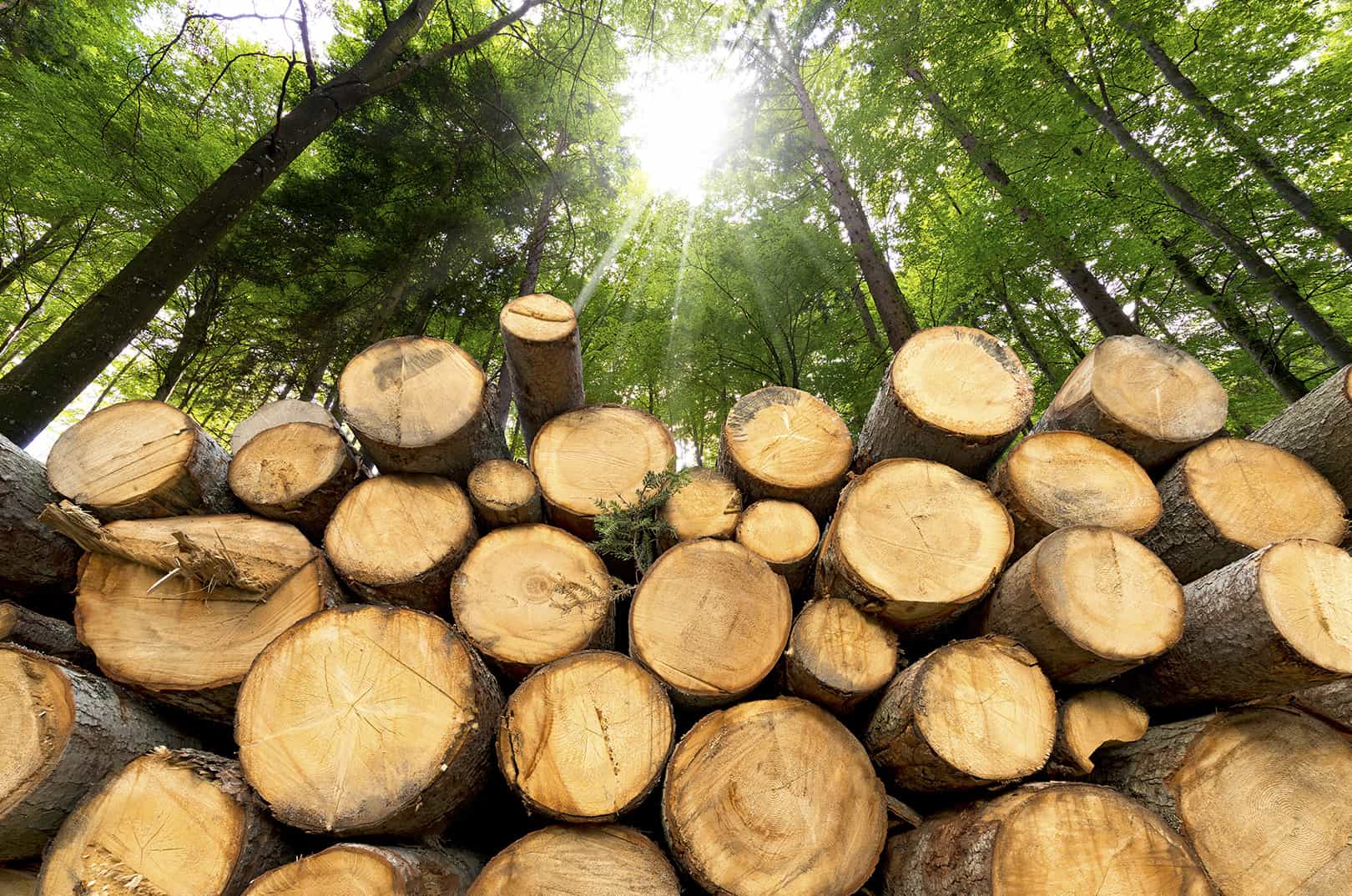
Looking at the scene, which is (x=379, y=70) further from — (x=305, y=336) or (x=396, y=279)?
(x=305, y=336)

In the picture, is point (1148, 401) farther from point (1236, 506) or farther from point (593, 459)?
point (593, 459)

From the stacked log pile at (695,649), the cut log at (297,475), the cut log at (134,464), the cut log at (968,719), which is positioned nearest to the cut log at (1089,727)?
the stacked log pile at (695,649)

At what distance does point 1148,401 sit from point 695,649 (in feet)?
6.42

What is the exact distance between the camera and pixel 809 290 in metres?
6.59

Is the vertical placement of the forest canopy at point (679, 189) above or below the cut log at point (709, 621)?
above

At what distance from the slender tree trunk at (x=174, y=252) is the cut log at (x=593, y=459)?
247 centimetres

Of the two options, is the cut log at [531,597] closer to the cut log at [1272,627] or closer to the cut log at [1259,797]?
the cut log at [1259,797]

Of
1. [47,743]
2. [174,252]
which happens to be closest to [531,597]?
[47,743]

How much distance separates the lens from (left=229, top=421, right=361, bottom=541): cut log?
6.20 feet

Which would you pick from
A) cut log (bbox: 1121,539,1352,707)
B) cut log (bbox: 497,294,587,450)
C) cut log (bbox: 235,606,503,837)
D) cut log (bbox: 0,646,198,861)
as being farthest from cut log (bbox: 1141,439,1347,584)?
cut log (bbox: 0,646,198,861)

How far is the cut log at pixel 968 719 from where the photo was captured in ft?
4.24

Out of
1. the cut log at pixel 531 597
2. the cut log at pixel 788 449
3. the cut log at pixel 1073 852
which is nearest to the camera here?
the cut log at pixel 1073 852

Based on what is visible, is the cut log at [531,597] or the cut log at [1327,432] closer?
the cut log at [531,597]

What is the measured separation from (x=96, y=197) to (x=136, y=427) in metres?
7.79
